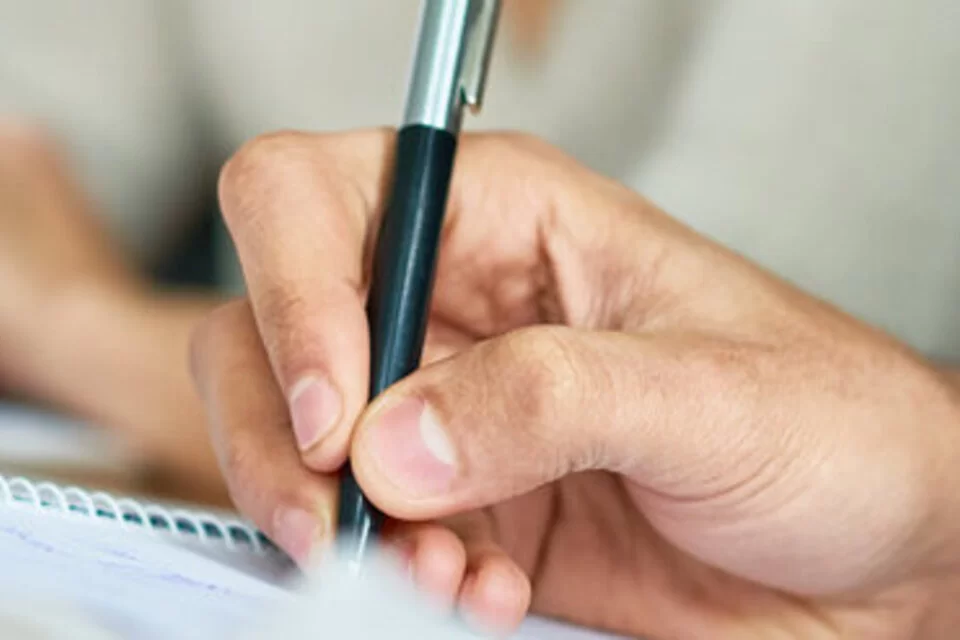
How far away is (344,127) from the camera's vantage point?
58 cm

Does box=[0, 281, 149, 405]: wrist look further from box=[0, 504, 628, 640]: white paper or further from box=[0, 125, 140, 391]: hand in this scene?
box=[0, 504, 628, 640]: white paper

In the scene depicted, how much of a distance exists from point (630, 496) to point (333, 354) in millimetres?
128

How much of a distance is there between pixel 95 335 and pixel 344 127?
0.17 m

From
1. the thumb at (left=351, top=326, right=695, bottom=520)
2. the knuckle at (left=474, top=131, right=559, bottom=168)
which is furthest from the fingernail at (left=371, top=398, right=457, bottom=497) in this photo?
the knuckle at (left=474, top=131, right=559, bottom=168)

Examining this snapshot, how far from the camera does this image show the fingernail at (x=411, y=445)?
26cm

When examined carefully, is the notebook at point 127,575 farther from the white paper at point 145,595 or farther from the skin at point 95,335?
the skin at point 95,335

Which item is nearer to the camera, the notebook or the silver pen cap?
the notebook

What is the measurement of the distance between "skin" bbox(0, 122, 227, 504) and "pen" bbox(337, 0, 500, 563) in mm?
225

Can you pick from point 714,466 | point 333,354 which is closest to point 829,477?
point 714,466

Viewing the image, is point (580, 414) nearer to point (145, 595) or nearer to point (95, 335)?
point (145, 595)

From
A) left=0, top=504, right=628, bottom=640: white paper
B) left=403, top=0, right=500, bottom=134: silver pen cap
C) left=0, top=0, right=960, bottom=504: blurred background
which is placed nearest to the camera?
left=0, top=504, right=628, bottom=640: white paper

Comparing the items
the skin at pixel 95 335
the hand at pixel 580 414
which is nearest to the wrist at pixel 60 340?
the skin at pixel 95 335

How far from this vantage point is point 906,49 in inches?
18.4

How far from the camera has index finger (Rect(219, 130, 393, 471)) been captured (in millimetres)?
269
